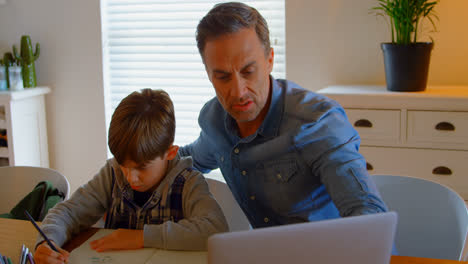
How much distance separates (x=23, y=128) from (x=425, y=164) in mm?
2619

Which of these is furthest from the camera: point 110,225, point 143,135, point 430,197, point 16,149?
point 16,149

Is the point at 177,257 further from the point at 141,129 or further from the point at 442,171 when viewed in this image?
the point at 442,171

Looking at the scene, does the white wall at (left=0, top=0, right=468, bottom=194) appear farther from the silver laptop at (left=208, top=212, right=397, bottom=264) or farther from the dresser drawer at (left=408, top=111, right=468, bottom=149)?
the silver laptop at (left=208, top=212, right=397, bottom=264)

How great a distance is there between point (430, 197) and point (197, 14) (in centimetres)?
231

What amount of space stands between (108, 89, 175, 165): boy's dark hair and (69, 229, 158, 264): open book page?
0.25 meters

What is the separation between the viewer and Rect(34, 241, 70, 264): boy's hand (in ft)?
3.91

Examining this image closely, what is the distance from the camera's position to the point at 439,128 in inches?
98.4

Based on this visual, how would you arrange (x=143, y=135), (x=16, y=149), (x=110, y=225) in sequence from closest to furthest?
(x=143, y=135) < (x=110, y=225) < (x=16, y=149)

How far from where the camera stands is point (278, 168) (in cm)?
147

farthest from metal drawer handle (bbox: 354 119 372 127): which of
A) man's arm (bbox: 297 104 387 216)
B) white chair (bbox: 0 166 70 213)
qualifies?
white chair (bbox: 0 166 70 213)

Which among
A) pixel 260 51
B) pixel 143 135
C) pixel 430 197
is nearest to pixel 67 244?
pixel 143 135

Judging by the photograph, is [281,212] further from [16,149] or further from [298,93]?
[16,149]

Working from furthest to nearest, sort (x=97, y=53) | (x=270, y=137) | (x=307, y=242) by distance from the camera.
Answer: (x=97, y=53) → (x=270, y=137) → (x=307, y=242)

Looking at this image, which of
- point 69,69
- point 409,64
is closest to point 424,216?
point 409,64
